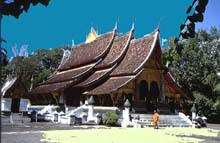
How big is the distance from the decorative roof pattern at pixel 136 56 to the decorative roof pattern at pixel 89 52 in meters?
2.80

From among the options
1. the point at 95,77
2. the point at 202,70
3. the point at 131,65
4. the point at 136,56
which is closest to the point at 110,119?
the point at 131,65

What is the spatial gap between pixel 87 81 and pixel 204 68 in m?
12.4

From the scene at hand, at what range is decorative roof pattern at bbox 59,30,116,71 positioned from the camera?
1226 inches

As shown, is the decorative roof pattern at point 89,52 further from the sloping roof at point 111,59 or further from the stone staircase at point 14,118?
the stone staircase at point 14,118

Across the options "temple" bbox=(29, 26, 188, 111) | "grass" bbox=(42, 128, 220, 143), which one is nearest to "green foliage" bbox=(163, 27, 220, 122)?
"temple" bbox=(29, 26, 188, 111)

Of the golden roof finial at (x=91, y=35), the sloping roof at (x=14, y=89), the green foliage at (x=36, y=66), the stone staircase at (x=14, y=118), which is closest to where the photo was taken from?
the stone staircase at (x=14, y=118)

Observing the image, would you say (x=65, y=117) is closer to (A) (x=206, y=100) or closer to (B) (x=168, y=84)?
(B) (x=168, y=84)

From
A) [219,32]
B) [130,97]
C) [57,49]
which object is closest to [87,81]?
[130,97]

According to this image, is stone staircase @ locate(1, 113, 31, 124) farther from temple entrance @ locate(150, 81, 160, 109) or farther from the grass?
temple entrance @ locate(150, 81, 160, 109)

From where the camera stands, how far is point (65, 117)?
2255cm

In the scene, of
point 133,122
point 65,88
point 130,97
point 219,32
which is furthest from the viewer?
point 219,32

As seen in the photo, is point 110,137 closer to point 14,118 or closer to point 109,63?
point 14,118

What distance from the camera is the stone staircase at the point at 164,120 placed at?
2248 cm

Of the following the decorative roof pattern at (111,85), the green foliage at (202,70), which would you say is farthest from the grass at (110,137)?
the green foliage at (202,70)
